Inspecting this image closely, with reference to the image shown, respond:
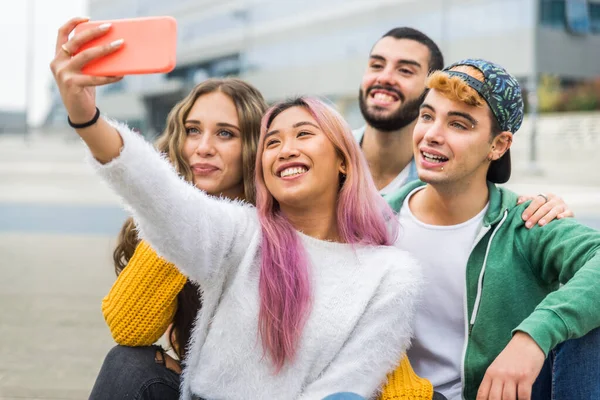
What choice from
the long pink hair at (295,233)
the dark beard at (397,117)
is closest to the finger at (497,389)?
the long pink hair at (295,233)

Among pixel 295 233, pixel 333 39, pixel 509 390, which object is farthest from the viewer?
pixel 333 39

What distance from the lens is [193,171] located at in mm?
2852

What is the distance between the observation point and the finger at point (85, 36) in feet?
6.00

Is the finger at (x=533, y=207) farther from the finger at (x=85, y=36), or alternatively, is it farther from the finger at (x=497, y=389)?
the finger at (x=85, y=36)

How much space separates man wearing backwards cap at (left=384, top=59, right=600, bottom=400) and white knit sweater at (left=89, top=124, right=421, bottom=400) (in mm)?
349

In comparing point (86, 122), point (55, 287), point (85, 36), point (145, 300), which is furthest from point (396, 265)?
point (55, 287)

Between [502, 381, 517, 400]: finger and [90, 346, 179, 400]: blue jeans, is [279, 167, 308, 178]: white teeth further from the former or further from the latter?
[502, 381, 517, 400]: finger

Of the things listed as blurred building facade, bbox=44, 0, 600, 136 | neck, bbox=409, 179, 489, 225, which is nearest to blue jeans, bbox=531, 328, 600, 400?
neck, bbox=409, 179, 489, 225

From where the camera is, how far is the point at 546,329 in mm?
2211

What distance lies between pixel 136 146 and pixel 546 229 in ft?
4.65

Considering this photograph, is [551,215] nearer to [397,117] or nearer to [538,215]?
[538,215]

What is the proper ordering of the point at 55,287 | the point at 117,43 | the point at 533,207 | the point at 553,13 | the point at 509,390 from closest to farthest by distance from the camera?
the point at 117,43, the point at 509,390, the point at 533,207, the point at 55,287, the point at 553,13

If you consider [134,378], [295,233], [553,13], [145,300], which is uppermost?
[295,233]

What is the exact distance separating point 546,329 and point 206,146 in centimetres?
135
